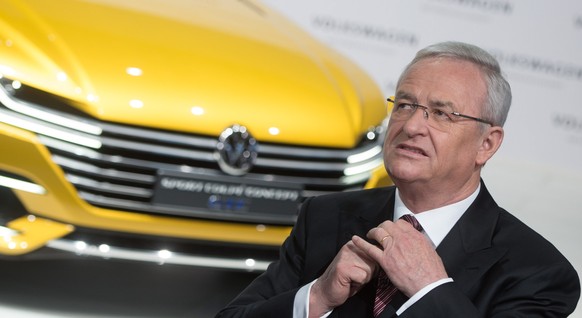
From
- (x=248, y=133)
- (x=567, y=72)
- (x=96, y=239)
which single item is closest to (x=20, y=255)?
(x=96, y=239)

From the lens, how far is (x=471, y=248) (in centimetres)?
228

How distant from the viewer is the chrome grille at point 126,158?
13.1 ft

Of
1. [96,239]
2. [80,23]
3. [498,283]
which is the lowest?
[498,283]

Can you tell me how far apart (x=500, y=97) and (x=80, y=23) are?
7.61 feet

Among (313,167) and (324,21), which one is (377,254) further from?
(324,21)

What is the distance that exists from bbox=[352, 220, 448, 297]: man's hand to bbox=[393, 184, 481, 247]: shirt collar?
0.36 feet

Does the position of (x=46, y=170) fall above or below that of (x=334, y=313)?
above

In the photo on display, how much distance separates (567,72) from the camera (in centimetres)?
921

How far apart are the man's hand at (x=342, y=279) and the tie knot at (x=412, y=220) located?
5.4 inches

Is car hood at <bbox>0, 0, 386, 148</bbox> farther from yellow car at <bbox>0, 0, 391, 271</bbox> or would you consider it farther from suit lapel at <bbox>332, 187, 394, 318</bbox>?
suit lapel at <bbox>332, 187, 394, 318</bbox>

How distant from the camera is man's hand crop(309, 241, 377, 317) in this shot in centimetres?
220

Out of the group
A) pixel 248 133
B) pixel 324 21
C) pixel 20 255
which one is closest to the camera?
pixel 20 255

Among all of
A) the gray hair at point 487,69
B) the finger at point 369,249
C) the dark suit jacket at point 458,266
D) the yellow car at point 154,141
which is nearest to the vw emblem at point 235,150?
the yellow car at point 154,141

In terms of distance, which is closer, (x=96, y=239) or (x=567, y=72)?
(x=96, y=239)
